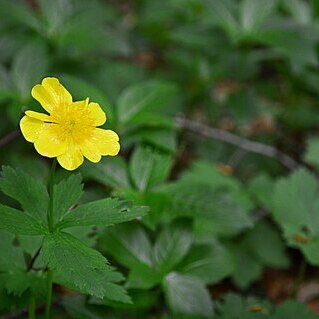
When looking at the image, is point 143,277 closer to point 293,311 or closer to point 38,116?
point 293,311

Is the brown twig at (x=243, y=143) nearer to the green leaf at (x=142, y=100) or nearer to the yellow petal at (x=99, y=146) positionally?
the green leaf at (x=142, y=100)

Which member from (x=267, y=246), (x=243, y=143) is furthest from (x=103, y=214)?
(x=243, y=143)

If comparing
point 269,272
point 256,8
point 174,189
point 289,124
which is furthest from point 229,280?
point 256,8

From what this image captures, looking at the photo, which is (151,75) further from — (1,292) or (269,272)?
(1,292)

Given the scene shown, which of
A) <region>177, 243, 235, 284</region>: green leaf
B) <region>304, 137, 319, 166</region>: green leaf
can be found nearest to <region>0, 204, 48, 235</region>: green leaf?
<region>177, 243, 235, 284</region>: green leaf

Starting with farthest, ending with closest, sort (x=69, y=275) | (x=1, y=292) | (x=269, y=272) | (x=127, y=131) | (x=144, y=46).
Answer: (x=144, y=46) < (x=269, y=272) < (x=127, y=131) < (x=1, y=292) < (x=69, y=275)

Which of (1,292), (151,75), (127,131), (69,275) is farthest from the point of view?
(151,75)
